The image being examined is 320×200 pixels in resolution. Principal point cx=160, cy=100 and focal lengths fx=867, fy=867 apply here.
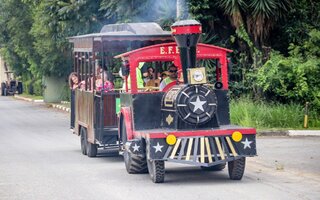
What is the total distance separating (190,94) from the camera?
1310 centimetres

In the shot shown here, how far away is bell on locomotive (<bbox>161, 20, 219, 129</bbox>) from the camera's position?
43.1ft

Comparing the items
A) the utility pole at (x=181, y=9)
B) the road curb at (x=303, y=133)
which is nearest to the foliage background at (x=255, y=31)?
the utility pole at (x=181, y=9)

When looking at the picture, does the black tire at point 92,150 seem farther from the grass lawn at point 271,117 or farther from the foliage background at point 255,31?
Result: the foliage background at point 255,31

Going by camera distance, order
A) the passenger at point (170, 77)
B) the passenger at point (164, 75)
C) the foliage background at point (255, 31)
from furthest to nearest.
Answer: the foliage background at point (255, 31)
the passenger at point (164, 75)
the passenger at point (170, 77)

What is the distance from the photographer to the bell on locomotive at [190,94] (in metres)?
13.1

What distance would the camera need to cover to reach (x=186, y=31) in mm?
13273

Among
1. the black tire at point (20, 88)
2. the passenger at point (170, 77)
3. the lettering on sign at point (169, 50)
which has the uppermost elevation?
the lettering on sign at point (169, 50)

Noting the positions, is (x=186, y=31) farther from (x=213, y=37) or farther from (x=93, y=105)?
(x=213, y=37)

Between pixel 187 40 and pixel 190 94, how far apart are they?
0.86m

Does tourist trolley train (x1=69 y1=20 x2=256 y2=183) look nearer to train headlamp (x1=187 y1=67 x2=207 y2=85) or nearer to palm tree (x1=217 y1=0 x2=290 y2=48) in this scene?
train headlamp (x1=187 y1=67 x2=207 y2=85)

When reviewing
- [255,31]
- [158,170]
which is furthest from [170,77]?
[255,31]

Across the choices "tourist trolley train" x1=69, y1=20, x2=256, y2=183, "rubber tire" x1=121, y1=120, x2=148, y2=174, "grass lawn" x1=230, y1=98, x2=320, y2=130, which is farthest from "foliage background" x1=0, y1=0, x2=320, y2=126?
"rubber tire" x1=121, y1=120, x2=148, y2=174

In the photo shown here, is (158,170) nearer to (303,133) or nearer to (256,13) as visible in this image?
(303,133)

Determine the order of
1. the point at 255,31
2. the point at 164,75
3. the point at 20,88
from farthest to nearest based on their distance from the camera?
the point at 20,88 < the point at 255,31 < the point at 164,75
